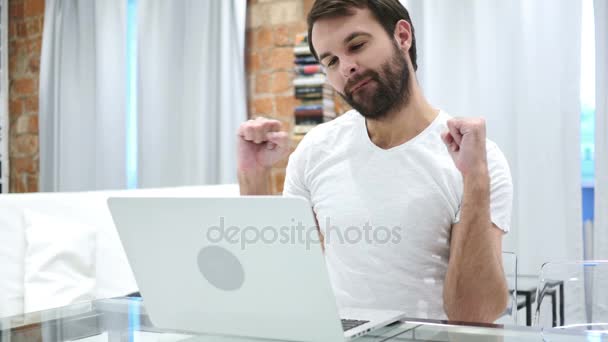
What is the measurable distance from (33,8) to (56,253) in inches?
102

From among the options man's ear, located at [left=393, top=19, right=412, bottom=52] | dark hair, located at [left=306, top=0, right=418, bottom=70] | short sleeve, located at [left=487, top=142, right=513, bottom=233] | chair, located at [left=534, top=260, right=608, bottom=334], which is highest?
dark hair, located at [left=306, top=0, right=418, bottom=70]

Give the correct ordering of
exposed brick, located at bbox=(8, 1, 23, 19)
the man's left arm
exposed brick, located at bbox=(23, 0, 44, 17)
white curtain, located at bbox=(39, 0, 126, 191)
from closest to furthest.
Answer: the man's left arm, white curtain, located at bbox=(39, 0, 126, 191), exposed brick, located at bbox=(23, 0, 44, 17), exposed brick, located at bbox=(8, 1, 23, 19)

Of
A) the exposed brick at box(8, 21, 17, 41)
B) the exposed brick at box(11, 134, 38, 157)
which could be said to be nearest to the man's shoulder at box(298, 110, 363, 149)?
the exposed brick at box(11, 134, 38, 157)

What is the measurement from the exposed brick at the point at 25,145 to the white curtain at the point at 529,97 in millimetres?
2734

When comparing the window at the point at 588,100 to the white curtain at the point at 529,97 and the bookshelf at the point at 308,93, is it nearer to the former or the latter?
the white curtain at the point at 529,97

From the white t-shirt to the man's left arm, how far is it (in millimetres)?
49

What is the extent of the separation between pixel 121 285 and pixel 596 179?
1798mm

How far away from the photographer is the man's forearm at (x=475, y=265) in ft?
4.21

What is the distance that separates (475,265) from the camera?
134cm

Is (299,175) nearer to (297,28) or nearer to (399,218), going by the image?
(399,218)

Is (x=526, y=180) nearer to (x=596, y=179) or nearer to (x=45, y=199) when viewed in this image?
(x=596, y=179)

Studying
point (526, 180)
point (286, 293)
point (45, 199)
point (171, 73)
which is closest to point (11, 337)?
point (286, 293)

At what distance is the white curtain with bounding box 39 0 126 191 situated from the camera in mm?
4016

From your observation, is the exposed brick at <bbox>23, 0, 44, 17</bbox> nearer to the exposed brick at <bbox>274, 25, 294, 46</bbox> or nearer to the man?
the exposed brick at <bbox>274, 25, 294, 46</bbox>
